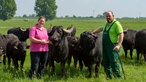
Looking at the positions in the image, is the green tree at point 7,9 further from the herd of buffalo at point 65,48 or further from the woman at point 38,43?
the woman at point 38,43

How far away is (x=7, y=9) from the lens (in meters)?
107

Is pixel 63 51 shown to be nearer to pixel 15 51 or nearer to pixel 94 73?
pixel 94 73

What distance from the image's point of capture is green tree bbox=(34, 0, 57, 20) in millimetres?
120713

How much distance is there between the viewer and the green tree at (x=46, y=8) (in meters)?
121

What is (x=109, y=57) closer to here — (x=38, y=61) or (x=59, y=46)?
(x=59, y=46)

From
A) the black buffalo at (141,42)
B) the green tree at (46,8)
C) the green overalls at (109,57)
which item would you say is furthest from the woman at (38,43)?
the green tree at (46,8)

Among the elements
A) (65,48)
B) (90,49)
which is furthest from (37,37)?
(90,49)

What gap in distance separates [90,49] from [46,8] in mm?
112488

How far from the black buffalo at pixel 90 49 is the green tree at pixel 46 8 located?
109 meters

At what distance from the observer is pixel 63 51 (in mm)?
11438

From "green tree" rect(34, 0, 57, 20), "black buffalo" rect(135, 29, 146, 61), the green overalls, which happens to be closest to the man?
the green overalls

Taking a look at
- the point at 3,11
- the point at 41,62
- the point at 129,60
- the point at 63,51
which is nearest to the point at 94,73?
the point at 63,51

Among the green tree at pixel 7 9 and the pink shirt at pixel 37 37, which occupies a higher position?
the pink shirt at pixel 37 37

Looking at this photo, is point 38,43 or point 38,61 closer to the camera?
point 38,43
